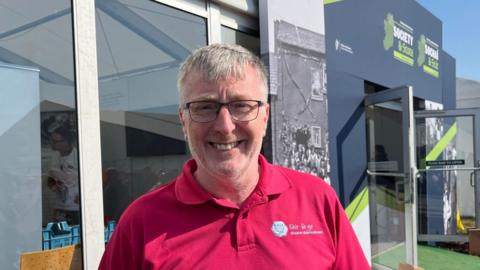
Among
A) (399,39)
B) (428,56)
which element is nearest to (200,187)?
(399,39)

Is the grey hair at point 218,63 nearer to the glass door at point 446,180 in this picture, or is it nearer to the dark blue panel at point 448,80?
the glass door at point 446,180

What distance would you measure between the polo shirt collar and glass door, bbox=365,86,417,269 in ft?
12.2

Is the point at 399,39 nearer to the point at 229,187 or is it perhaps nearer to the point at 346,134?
the point at 346,134

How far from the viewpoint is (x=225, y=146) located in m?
1.44

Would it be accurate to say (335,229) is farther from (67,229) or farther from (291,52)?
(291,52)

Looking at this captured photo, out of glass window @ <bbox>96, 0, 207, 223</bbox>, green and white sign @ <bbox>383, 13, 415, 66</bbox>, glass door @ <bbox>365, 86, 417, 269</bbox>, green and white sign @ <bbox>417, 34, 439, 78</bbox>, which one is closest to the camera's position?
glass window @ <bbox>96, 0, 207, 223</bbox>

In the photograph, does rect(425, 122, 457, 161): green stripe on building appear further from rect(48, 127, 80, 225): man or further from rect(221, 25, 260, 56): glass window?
rect(48, 127, 80, 225): man

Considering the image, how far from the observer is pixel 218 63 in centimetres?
141

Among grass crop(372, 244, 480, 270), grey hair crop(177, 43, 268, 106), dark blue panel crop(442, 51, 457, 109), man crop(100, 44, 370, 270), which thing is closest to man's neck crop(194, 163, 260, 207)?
man crop(100, 44, 370, 270)

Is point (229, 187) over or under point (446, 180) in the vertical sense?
over

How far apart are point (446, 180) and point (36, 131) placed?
790 cm

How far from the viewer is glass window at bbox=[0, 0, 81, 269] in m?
2.46

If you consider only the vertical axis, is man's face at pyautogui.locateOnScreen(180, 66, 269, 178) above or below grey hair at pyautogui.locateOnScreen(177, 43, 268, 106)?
below

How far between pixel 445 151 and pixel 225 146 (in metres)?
8.94
